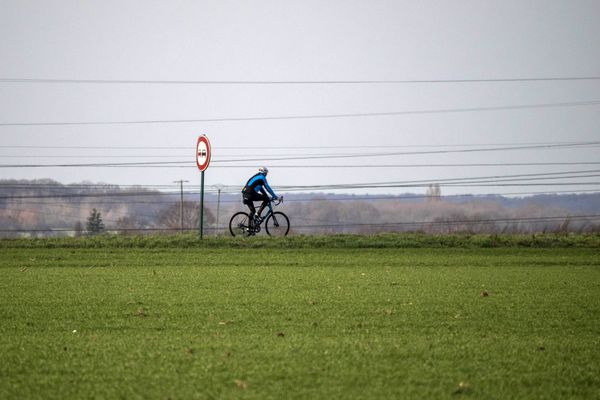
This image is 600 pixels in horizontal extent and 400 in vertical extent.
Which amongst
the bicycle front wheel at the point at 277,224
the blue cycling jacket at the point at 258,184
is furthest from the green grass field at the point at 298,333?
the bicycle front wheel at the point at 277,224

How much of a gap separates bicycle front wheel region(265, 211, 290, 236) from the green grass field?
24.4 ft

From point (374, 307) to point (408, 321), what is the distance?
895 millimetres

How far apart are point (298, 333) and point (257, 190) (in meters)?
13.7

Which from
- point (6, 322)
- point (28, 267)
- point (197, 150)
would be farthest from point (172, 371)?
point (197, 150)

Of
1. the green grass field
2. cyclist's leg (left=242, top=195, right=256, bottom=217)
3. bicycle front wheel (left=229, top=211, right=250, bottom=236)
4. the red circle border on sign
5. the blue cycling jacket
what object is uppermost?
the red circle border on sign

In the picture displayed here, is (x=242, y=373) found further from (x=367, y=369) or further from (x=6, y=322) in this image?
(x=6, y=322)

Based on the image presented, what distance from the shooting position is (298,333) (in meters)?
6.30

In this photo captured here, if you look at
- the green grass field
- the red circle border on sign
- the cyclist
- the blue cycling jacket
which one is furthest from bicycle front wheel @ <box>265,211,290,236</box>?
the green grass field

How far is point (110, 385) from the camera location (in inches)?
183

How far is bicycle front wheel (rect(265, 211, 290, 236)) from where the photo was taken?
20062 mm

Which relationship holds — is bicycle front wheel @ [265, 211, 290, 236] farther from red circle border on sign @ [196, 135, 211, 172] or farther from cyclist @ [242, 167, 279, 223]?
red circle border on sign @ [196, 135, 211, 172]

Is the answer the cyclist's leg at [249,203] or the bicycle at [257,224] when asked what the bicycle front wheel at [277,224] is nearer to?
the bicycle at [257,224]

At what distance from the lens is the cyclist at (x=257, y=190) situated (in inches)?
765

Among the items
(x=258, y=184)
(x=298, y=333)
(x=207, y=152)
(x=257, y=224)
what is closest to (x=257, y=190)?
(x=258, y=184)
